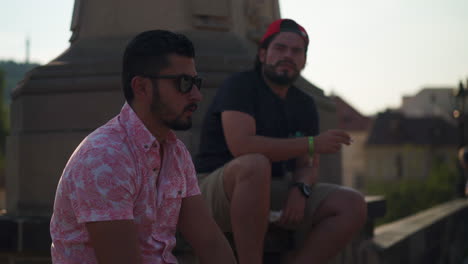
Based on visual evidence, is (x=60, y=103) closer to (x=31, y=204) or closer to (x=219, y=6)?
(x=31, y=204)

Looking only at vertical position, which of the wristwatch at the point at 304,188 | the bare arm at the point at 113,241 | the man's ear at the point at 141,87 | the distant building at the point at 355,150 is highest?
the man's ear at the point at 141,87

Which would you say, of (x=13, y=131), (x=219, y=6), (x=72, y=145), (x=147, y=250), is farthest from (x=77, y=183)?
(x=219, y=6)

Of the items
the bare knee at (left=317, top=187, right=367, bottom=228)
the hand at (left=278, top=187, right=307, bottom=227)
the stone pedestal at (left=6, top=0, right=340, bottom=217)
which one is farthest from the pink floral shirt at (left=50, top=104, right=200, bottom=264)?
the stone pedestal at (left=6, top=0, right=340, bottom=217)

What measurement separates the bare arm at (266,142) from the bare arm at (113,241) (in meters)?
1.41

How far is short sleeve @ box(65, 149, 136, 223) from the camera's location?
2010mm

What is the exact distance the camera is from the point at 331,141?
11.3 ft

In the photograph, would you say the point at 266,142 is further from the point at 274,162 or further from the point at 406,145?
the point at 406,145

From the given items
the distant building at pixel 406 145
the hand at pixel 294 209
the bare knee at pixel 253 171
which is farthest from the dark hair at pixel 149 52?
the distant building at pixel 406 145

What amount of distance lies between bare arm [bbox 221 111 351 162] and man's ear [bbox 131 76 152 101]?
1190 millimetres

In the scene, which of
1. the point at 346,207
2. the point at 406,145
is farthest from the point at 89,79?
the point at 406,145

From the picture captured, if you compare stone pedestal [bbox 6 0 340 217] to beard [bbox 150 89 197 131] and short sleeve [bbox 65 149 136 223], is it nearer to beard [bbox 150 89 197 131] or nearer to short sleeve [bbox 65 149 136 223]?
beard [bbox 150 89 197 131]

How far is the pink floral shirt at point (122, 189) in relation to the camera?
202 centimetres

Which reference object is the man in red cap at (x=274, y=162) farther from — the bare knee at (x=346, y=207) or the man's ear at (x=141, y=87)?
the man's ear at (x=141, y=87)

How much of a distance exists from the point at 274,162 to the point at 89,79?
1370mm
